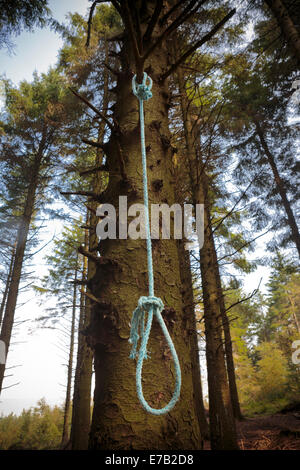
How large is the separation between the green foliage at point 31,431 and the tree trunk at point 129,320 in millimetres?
12887

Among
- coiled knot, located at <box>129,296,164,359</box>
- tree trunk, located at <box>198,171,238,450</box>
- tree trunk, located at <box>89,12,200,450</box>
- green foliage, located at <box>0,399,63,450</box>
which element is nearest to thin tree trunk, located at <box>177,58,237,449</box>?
tree trunk, located at <box>198,171,238,450</box>

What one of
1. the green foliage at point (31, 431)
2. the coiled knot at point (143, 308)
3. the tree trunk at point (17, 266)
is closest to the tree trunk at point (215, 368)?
the coiled knot at point (143, 308)

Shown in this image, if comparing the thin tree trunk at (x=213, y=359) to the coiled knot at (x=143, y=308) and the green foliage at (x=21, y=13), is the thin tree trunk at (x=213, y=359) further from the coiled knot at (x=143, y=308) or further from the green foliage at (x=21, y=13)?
the green foliage at (x=21, y=13)

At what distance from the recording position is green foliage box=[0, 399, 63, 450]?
10.8 meters

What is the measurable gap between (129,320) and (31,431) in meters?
15.0

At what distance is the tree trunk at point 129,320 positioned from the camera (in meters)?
0.95

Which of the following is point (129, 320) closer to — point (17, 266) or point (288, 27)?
point (288, 27)

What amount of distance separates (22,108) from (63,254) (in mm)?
6297

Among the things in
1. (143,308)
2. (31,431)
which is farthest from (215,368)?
(31,431)

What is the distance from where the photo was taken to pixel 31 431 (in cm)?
1177

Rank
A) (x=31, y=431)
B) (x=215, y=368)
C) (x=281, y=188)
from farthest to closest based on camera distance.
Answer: (x=31, y=431) → (x=281, y=188) → (x=215, y=368)

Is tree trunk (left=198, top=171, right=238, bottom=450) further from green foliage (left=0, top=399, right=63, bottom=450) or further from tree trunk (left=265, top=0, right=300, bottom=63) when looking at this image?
green foliage (left=0, top=399, right=63, bottom=450)
